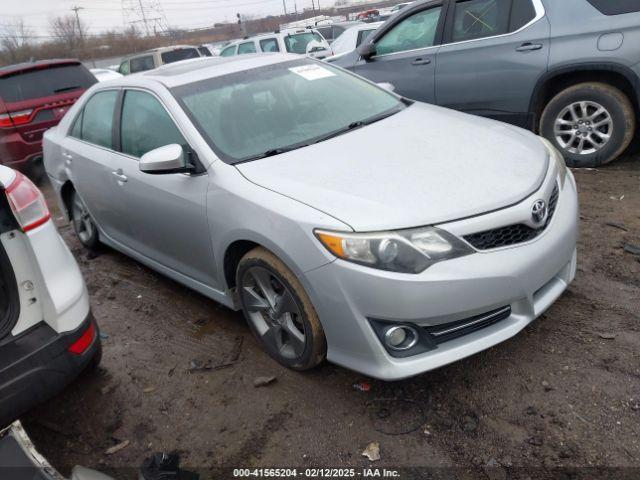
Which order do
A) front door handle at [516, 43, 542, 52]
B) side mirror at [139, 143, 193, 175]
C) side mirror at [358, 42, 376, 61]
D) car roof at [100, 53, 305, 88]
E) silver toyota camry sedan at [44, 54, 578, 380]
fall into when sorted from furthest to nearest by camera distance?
side mirror at [358, 42, 376, 61] < front door handle at [516, 43, 542, 52] < car roof at [100, 53, 305, 88] < side mirror at [139, 143, 193, 175] < silver toyota camry sedan at [44, 54, 578, 380]

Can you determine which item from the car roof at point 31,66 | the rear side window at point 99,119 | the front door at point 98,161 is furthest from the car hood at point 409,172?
the car roof at point 31,66

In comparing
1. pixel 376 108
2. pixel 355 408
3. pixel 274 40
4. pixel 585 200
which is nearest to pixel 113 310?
pixel 355 408

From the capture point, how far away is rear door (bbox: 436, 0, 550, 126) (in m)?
4.89

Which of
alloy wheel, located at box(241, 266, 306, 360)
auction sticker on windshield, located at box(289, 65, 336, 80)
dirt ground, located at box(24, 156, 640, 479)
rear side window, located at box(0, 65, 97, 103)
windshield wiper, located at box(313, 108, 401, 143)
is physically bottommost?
dirt ground, located at box(24, 156, 640, 479)

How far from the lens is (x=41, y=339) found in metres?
2.20

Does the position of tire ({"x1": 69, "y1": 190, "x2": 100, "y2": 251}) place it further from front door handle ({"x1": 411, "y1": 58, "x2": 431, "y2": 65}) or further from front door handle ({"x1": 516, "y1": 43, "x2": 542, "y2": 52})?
front door handle ({"x1": 516, "y1": 43, "x2": 542, "y2": 52})

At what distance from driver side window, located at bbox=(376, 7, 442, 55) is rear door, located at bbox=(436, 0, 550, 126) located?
192mm

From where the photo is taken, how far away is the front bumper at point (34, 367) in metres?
2.08

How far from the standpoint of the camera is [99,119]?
397cm

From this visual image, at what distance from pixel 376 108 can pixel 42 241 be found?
7.24 feet

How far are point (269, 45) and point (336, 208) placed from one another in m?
11.1

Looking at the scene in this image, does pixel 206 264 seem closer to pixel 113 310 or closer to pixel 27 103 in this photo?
pixel 113 310

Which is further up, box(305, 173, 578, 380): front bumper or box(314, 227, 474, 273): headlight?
box(314, 227, 474, 273): headlight

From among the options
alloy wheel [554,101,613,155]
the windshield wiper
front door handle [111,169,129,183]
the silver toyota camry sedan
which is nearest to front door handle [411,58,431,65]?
alloy wheel [554,101,613,155]
